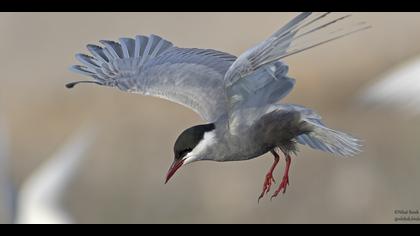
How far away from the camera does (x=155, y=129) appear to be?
11.5 ft

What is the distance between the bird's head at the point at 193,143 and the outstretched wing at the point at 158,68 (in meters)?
0.18

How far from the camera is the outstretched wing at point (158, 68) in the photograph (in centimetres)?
185

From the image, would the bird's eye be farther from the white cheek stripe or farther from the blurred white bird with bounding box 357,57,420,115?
the blurred white bird with bounding box 357,57,420,115

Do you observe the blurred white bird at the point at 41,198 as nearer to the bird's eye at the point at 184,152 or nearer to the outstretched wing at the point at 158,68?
the outstretched wing at the point at 158,68

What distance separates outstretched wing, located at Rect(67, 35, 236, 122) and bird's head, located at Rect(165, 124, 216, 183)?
0.60ft

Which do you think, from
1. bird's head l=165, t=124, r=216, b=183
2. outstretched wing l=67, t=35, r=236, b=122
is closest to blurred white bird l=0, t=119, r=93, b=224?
outstretched wing l=67, t=35, r=236, b=122

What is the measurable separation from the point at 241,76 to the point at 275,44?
10 cm

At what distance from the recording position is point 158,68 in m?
1.94

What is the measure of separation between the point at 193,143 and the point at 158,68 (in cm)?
37

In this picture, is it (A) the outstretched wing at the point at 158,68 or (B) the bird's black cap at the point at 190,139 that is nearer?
(B) the bird's black cap at the point at 190,139

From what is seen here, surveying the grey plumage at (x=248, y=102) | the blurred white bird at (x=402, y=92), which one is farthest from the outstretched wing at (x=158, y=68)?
the blurred white bird at (x=402, y=92)

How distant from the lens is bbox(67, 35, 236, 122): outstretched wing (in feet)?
6.08
